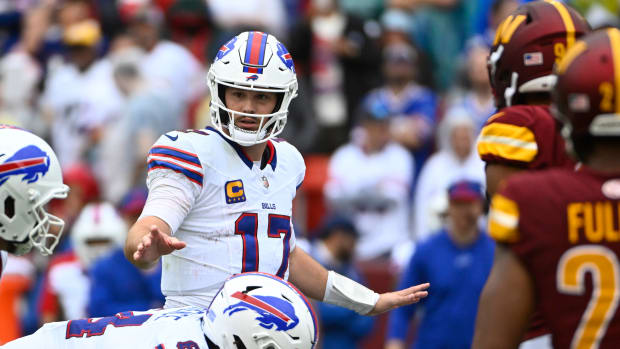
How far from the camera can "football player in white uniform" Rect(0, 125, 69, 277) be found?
4.33 metres

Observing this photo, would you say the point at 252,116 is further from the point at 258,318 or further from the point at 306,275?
the point at 258,318

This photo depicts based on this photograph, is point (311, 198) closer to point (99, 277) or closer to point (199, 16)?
point (199, 16)

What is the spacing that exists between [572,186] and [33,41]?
11.0m

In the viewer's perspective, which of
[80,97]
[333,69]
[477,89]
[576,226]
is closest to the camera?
[576,226]

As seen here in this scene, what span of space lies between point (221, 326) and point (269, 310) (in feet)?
0.59

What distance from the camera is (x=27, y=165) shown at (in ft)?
14.4

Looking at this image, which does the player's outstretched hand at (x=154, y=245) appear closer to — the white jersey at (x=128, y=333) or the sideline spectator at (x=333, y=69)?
the white jersey at (x=128, y=333)

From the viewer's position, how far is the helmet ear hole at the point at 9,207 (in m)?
4.34

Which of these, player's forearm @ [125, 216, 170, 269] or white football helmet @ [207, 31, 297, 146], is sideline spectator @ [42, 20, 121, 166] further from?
player's forearm @ [125, 216, 170, 269]

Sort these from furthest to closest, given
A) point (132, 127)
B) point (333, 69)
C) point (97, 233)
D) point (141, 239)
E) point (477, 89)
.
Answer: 1. point (333, 69)
2. point (132, 127)
3. point (477, 89)
4. point (97, 233)
5. point (141, 239)

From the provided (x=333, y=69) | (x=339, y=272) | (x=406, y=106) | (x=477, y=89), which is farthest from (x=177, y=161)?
(x=333, y=69)

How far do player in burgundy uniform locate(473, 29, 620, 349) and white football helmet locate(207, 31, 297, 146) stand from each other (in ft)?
5.22

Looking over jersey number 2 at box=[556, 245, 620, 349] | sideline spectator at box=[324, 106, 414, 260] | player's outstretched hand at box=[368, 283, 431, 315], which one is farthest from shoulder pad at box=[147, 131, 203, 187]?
sideline spectator at box=[324, 106, 414, 260]

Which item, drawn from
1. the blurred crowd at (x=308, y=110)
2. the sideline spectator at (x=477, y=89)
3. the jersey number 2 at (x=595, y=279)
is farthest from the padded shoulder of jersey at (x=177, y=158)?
the sideline spectator at (x=477, y=89)
